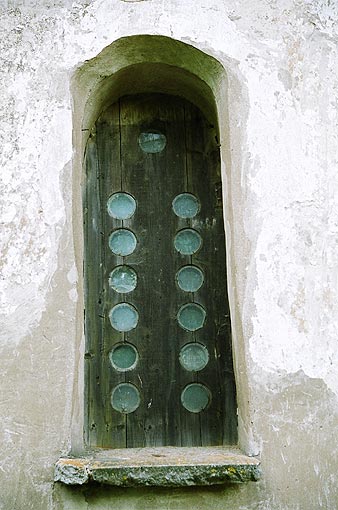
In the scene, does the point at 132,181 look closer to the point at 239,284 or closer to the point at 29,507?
the point at 239,284

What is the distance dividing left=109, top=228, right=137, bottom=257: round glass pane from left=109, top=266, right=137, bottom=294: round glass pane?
3.4 inches

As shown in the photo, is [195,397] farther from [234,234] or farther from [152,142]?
[152,142]

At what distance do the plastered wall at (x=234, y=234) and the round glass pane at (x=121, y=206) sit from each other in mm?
419

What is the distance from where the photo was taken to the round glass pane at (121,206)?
431 cm

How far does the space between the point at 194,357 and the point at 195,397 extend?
204 mm

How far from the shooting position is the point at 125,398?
160 inches

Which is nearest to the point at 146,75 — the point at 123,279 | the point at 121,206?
the point at 121,206

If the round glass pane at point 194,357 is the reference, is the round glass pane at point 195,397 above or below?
below

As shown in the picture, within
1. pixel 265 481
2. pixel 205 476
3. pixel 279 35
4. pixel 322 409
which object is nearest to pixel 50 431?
pixel 205 476

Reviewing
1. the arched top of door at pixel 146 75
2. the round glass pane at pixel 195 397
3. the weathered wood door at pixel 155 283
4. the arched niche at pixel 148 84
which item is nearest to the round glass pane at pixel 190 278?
the weathered wood door at pixel 155 283

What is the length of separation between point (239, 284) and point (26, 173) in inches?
45.5

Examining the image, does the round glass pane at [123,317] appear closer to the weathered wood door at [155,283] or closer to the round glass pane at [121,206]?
the weathered wood door at [155,283]

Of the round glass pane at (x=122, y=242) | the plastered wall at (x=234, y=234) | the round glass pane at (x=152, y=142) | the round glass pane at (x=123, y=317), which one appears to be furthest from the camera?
the round glass pane at (x=152, y=142)

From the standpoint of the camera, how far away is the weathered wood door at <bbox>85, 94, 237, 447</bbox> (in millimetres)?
4047
